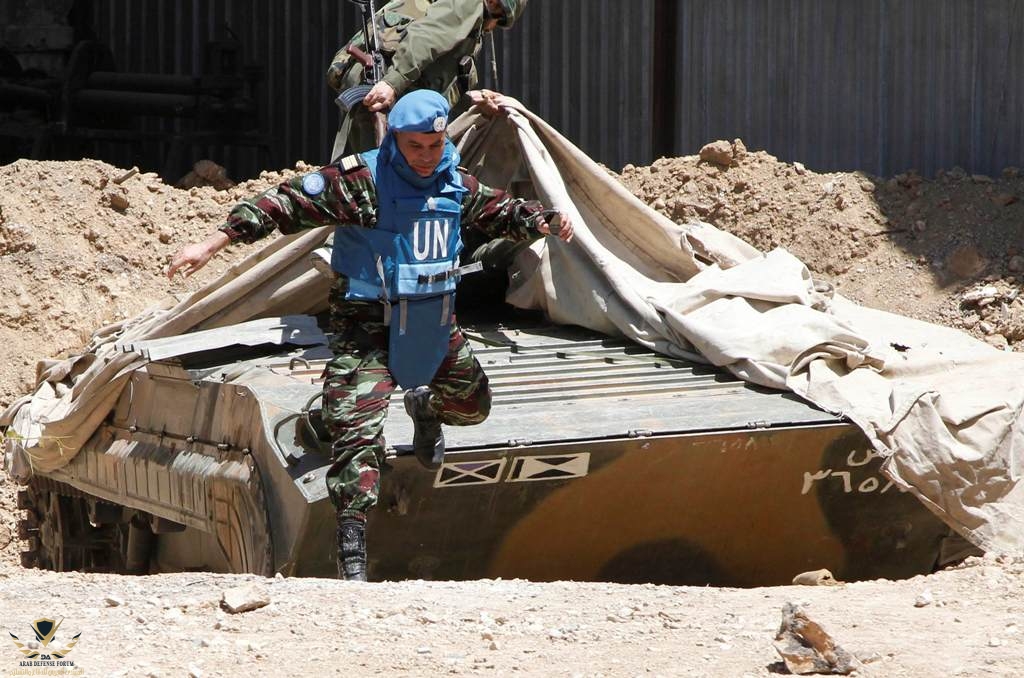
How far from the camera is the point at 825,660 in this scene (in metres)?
4.10

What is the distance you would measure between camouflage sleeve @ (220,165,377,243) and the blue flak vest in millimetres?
49

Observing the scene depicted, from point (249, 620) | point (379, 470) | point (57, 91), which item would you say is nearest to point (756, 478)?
point (379, 470)

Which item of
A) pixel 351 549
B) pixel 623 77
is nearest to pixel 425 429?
pixel 351 549

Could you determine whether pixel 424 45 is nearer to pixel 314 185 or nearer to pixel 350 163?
pixel 350 163

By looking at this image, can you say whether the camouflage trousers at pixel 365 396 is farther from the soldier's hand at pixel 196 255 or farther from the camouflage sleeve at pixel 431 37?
the camouflage sleeve at pixel 431 37

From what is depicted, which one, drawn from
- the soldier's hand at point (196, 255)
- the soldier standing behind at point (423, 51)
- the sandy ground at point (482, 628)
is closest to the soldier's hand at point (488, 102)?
the soldier standing behind at point (423, 51)

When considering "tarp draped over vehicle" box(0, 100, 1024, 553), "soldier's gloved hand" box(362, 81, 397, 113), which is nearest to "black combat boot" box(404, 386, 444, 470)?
"tarp draped over vehicle" box(0, 100, 1024, 553)

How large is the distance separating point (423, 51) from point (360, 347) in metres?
2.03

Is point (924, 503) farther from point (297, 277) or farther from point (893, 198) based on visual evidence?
point (893, 198)

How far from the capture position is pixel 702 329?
22.4ft

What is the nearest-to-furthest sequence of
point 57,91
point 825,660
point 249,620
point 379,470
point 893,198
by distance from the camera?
point 825,660 < point 249,620 < point 379,470 < point 893,198 < point 57,91

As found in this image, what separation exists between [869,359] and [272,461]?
2.28 meters

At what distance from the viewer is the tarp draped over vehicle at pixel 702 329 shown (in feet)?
20.7

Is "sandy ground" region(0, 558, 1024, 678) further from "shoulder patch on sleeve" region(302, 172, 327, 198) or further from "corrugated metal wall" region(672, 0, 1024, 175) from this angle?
"corrugated metal wall" region(672, 0, 1024, 175)
